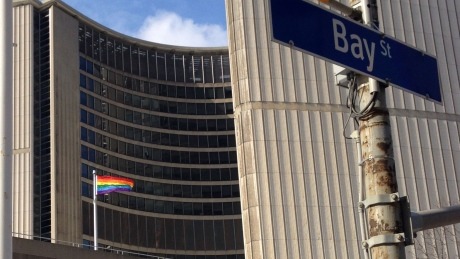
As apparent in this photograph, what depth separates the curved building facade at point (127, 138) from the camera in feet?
302

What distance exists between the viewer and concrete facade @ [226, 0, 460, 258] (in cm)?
3300

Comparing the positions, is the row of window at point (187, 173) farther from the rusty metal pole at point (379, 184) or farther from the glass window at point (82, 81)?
the rusty metal pole at point (379, 184)

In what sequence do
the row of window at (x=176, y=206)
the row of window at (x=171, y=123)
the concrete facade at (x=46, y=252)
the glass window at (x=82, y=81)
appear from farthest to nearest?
1. the row of window at (x=171, y=123)
2. the row of window at (x=176, y=206)
3. the glass window at (x=82, y=81)
4. the concrete facade at (x=46, y=252)

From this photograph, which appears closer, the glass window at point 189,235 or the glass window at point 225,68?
the glass window at point 189,235

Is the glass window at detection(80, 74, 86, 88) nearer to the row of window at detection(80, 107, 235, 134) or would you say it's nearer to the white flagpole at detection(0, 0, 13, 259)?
the row of window at detection(80, 107, 235, 134)

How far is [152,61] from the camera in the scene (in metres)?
107

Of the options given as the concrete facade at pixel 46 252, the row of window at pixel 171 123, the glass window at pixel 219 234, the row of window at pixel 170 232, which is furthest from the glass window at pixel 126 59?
the concrete facade at pixel 46 252

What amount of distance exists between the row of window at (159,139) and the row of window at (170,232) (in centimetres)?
829

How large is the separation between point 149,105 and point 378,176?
99.7m

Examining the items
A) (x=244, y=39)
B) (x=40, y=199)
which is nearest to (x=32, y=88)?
(x=40, y=199)

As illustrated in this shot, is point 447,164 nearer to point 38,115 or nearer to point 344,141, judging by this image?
point 344,141

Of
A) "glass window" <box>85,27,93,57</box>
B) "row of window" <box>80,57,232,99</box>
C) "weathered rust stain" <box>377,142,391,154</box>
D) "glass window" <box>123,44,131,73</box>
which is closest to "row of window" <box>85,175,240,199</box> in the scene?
"row of window" <box>80,57,232,99</box>

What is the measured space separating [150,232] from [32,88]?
21.9 meters

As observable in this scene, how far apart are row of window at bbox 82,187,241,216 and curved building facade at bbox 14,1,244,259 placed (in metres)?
0.12
